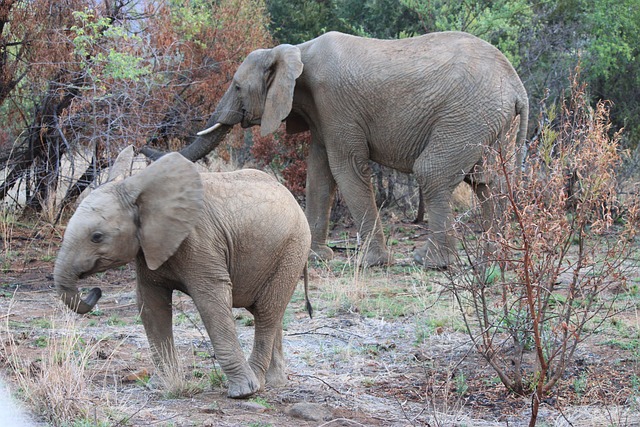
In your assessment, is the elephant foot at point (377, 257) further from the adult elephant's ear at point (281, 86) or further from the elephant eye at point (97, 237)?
the elephant eye at point (97, 237)

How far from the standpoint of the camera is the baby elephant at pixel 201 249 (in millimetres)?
5578

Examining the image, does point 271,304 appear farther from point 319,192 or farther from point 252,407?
point 319,192

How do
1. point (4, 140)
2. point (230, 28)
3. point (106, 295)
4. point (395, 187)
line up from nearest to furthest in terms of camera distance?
point (106, 295) < point (4, 140) < point (230, 28) < point (395, 187)

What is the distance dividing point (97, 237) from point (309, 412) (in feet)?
5.03

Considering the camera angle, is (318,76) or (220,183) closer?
(220,183)

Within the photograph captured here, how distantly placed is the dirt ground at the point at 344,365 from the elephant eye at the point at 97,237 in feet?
1.85

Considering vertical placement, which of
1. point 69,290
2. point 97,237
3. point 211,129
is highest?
point 211,129

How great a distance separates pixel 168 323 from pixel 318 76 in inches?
198

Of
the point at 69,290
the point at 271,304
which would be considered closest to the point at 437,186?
the point at 271,304

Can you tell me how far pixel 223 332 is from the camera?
5.80m

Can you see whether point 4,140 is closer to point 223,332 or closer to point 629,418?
point 223,332

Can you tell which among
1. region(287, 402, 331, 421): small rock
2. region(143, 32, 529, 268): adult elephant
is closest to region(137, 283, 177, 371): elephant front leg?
region(287, 402, 331, 421): small rock

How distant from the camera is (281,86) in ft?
34.2

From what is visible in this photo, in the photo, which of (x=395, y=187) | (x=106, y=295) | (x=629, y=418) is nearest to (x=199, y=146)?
(x=106, y=295)
